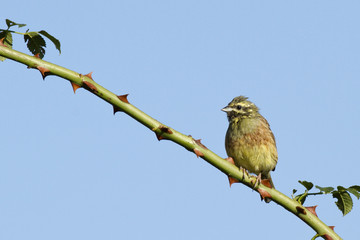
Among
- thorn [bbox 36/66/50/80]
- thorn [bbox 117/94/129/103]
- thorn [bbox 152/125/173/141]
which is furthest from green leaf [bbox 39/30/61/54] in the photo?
thorn [bbox 152/125/173/141]

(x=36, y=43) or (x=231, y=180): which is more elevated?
(x=36, y=43)

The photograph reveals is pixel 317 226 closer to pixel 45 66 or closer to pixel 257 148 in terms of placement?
pixel 45 66

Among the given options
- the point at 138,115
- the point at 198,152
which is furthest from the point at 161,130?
the point at 198,152

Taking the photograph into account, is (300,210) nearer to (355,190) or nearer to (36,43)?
(355,190)

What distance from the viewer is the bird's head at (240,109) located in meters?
7.56

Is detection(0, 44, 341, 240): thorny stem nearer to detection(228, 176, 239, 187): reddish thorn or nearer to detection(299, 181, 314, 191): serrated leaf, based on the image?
detection(228, 176, 239, 187): reddish thorn

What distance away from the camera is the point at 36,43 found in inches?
132

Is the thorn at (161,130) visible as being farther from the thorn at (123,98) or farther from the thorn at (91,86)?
the thorn at (91,86)

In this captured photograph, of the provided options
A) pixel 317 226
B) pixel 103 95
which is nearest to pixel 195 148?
pixel 103 95

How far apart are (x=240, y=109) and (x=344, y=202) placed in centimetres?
450

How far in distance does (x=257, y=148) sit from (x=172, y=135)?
485 centimetres

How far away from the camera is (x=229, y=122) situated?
7637mm

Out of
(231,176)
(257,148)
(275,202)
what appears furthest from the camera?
(257,148)

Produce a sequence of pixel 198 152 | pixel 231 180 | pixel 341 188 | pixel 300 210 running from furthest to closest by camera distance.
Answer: pixel 341 188 → pixel 300 210 → pixel 231 180 → pixel 198 152
